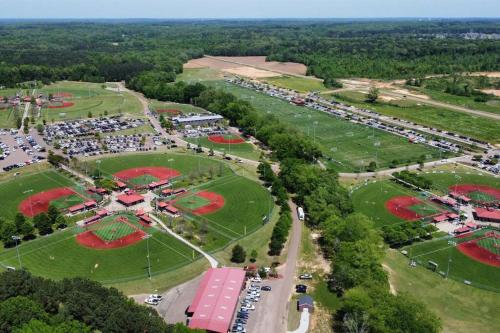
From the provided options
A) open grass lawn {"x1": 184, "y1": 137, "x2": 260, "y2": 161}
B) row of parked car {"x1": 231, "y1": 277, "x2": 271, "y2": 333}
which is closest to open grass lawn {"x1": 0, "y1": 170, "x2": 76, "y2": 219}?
open grass lawn {"x1": 184, "y1": 137, "x2": 260, "y2": 161}

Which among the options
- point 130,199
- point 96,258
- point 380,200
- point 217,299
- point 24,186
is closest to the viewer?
point 217,299

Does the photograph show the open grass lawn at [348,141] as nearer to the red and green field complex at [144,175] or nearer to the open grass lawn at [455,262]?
the open grass lawn at [455,262]

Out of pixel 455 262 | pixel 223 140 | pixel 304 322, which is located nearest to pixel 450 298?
pixel 455 262

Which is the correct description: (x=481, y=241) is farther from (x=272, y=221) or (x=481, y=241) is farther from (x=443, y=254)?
(x=272, y=221)

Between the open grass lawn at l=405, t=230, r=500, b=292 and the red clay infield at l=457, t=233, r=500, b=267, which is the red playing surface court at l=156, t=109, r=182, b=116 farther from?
the red clay infield at l=457, t=233, r=500, b=267

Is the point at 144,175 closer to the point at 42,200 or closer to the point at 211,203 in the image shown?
the point at 211,203

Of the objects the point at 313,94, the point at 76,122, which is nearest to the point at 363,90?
the point at 313,94

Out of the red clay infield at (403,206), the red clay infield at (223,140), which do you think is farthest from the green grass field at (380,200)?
the red clay infield at (223,140)
